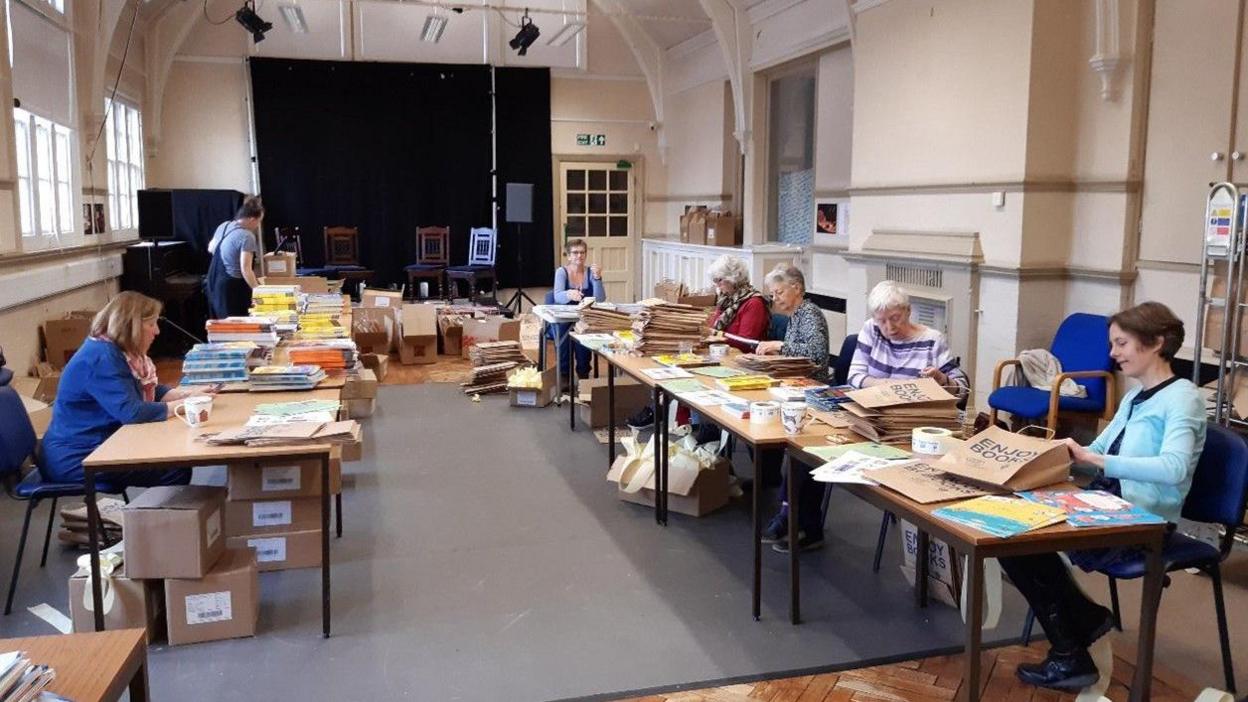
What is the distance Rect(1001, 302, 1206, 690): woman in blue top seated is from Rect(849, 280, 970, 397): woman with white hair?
3.27ft

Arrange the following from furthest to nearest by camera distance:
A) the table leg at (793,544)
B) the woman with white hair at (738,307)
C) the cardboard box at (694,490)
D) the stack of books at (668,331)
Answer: the woman with white hair at (738,307), the stack of books at (668,331), the cardboard box at (694,490), the table leg at (793,544)

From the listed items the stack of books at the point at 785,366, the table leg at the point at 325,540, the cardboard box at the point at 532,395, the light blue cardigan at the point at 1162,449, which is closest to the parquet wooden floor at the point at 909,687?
the light blue cardigan at the point at 1162,449

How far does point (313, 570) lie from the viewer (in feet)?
13.3

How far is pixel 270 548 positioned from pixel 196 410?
0.81 meters

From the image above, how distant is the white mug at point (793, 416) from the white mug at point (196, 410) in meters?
2.10

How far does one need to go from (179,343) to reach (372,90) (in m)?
4.31

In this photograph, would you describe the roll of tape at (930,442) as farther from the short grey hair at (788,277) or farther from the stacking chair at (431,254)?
the stacking chair at (431,254)

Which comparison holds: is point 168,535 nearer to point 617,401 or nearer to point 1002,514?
point 1002,514

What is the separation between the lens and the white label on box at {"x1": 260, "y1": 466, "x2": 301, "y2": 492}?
156 inches

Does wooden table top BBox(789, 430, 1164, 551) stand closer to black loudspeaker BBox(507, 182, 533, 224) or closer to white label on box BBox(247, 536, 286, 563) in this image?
white label on box BBox(247, 536, 286, 563)

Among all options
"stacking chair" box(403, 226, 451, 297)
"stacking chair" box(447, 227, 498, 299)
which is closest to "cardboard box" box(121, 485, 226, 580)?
"stacking chair" box(447, 227, 498, 299)

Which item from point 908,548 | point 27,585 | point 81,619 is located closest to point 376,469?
point 27,585

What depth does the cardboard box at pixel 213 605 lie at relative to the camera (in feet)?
10.9

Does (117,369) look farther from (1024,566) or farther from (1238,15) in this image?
(1238,15)
